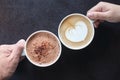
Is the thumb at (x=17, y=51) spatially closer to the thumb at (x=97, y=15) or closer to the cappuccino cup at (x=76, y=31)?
the cappuccino cup at (x=76, y=31)

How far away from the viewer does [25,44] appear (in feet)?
3.07

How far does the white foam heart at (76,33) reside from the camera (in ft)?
3.15

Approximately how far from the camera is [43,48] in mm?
942

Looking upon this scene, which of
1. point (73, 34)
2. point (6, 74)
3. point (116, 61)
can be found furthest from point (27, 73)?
point (116, 61)

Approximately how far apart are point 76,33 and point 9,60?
260 mm

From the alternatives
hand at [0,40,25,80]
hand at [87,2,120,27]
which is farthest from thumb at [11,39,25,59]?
hand at [87,2,120,27]

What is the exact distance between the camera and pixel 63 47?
102cm

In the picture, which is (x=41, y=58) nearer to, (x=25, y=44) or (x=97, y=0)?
(x=25, y=44)

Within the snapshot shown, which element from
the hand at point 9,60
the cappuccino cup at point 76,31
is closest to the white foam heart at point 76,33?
the cappuccino cup at point 76,31

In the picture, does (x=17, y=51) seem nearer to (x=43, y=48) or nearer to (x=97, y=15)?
(x=43, y=48)

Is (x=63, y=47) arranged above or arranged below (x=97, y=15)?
below

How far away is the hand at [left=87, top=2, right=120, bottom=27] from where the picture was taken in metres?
0.94

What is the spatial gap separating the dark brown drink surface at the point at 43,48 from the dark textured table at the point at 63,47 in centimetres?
8

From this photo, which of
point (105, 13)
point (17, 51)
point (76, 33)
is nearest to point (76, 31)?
point (76, 33)
